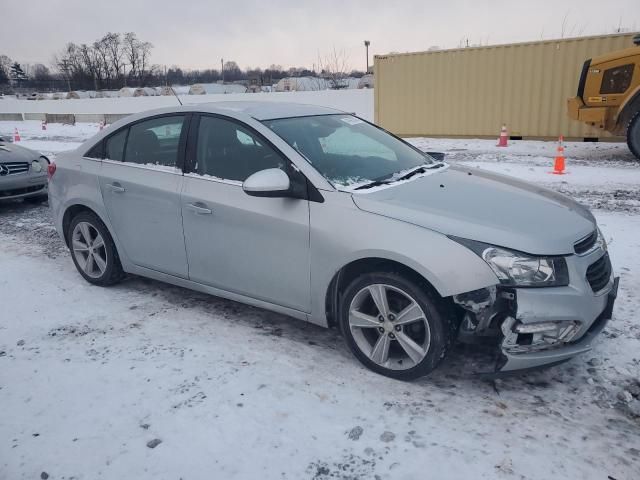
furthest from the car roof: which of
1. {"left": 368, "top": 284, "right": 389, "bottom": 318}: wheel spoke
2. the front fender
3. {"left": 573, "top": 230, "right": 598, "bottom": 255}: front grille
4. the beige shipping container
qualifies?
the beige shipping container

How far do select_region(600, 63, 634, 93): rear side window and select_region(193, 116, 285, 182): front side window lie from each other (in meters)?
9.43

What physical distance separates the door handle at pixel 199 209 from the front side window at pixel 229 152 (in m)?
0.24

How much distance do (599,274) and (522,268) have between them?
0.60 meters

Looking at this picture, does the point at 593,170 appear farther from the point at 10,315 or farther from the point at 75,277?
the point at 10,315

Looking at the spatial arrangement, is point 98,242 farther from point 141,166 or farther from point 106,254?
point 141,166

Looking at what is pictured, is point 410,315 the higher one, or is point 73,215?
point 73,215

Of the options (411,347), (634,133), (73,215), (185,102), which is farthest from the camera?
(185,102)

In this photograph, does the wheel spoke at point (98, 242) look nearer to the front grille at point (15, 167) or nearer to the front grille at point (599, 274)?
the front grille at point (599, 274)

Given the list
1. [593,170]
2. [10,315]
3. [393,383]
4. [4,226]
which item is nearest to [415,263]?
[393,383]

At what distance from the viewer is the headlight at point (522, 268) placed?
2740 millimetres

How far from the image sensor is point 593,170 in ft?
31.6

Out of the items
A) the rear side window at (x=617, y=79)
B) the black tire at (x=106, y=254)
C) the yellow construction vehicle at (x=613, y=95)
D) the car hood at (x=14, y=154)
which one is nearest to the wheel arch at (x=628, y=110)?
the yellow construction vehicle at (x=613, y=95)

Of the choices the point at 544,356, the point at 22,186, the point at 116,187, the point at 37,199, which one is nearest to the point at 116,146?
the point at 116,187

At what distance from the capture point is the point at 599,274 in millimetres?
3002
